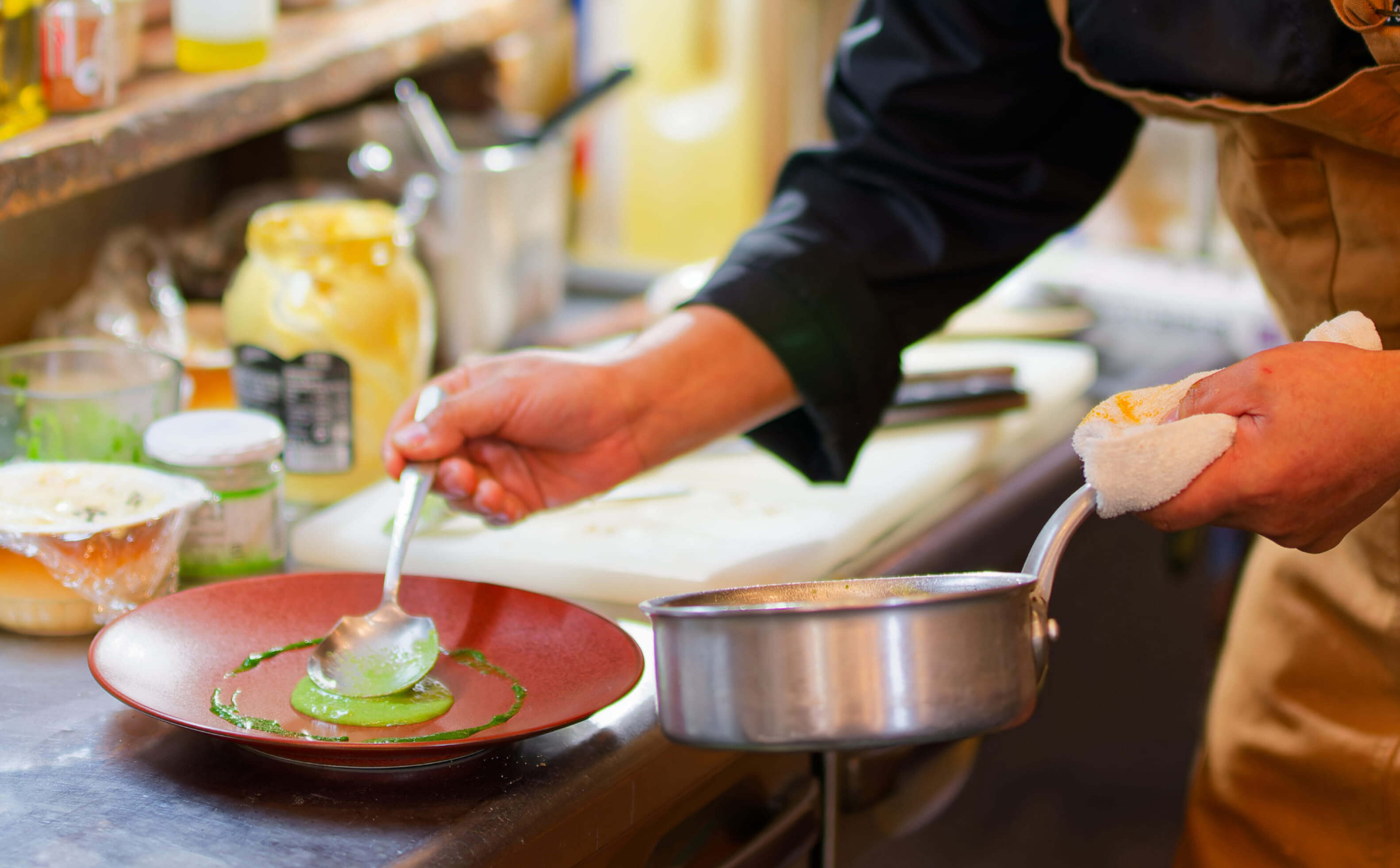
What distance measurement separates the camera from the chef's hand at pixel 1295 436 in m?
0.66

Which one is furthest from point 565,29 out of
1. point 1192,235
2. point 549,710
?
point 549,710

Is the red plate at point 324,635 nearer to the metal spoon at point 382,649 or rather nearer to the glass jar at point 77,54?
the metal spoon at point 382,649

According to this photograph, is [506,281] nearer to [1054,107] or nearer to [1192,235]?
[1054,107]

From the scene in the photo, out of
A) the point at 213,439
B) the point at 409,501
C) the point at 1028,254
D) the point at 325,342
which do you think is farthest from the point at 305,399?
the point at 1028,254

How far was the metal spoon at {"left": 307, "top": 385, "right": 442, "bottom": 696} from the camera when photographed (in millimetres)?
743

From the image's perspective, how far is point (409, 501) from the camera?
842mm

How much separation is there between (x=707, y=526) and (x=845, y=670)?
1.64 ft

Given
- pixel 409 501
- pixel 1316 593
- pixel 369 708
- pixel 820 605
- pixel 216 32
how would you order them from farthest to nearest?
pixel 216 32
pixel 1316 593
pixel 409 501
pixel 369 708
pixel 820 605

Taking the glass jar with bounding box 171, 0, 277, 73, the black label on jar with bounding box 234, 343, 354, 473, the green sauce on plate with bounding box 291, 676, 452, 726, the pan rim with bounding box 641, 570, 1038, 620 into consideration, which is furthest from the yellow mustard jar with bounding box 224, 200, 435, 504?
the pan rim with bounding box 641, 570, 1038, 620

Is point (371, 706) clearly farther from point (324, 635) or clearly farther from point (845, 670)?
point (845, 670)

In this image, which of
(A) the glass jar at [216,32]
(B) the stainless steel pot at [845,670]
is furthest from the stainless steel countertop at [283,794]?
(A) the glass jar at [216,32]

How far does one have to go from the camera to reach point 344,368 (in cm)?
107

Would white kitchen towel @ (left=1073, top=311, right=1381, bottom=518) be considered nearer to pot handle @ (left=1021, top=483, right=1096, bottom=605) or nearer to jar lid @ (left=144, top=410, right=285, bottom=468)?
pot handle @ (left=1021, top=483, right=1096, bottom=605)

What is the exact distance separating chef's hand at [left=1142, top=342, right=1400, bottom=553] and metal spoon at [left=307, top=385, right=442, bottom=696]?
1.25 feet
